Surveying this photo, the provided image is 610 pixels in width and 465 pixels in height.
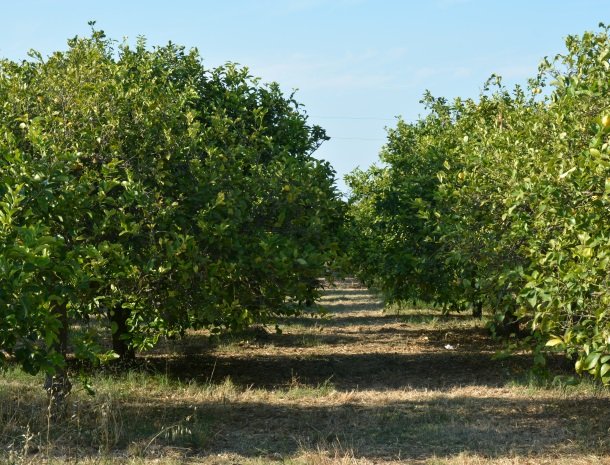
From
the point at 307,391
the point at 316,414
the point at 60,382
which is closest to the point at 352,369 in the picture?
the point at 307,391

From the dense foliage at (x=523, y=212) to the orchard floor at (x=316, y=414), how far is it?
3.65 ft

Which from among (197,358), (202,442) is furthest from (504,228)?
(197,358)

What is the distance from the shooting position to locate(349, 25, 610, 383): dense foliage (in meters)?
6.96

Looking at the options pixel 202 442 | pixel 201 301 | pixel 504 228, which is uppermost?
pixel 504 228

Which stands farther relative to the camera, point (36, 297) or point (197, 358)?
point (197, 358)

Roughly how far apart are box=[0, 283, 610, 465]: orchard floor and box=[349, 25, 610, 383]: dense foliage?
111 centimetres

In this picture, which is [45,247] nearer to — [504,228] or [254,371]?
[504,228]

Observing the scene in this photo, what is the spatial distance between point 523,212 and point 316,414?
396 cm

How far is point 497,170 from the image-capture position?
32.8 ft

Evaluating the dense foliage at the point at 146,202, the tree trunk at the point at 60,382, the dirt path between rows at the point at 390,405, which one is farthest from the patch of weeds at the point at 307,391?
the tree trunk at the point at 60,382

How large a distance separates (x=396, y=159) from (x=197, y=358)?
6183 mm

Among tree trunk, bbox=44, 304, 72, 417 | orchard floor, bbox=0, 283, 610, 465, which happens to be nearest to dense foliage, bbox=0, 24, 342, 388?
tree trunk, bbox=44, 304, 72, 417

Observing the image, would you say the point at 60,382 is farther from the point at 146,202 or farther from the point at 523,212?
the point at 523,212

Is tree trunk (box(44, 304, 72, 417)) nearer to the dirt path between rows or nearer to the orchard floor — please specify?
the orchard floor
